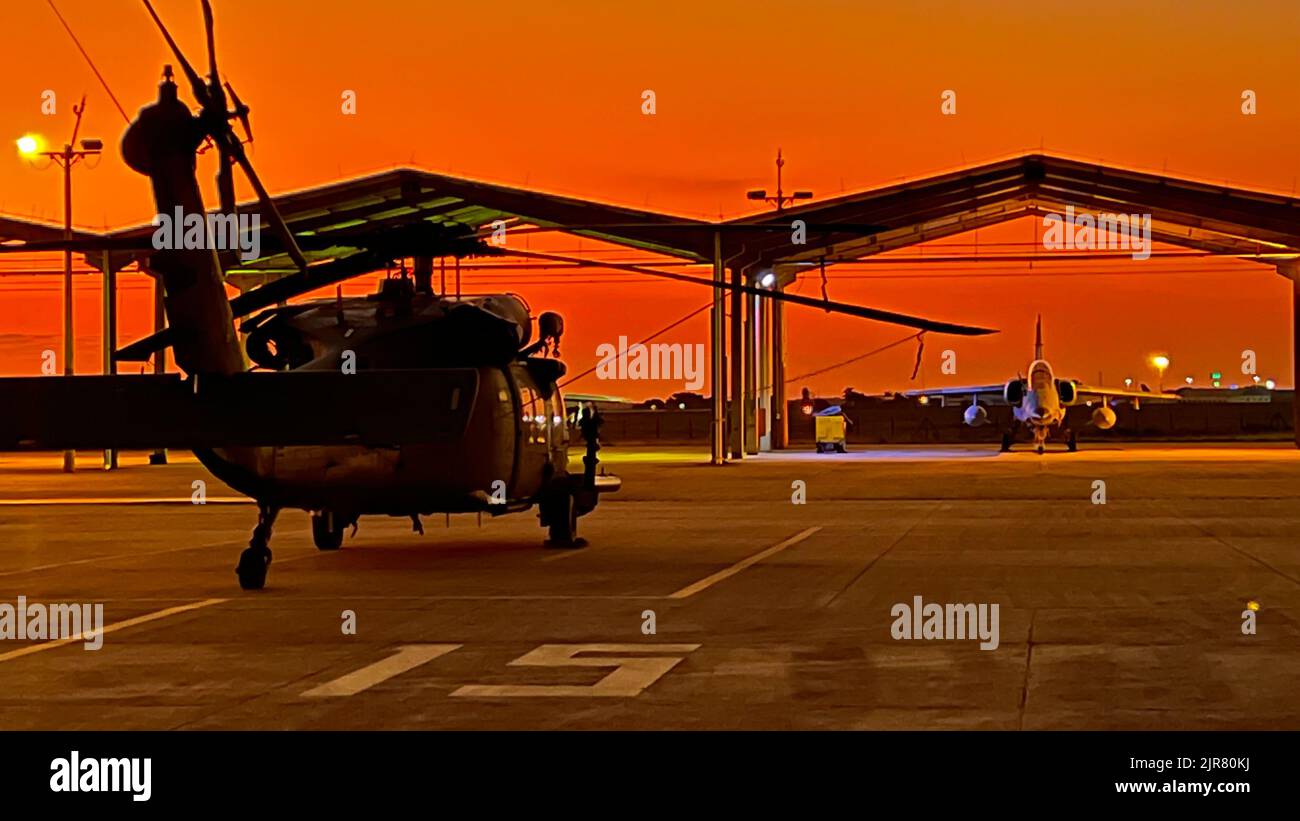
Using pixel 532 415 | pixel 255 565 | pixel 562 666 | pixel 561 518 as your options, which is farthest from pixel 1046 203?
pixel 562 666

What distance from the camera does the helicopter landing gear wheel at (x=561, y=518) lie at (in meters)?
21.3

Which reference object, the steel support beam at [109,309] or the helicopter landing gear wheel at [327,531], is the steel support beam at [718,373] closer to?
the steel support beam at [109,309]

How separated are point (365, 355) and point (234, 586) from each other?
2.76 metres

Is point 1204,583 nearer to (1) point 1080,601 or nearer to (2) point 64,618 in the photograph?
(1) point 1080,601

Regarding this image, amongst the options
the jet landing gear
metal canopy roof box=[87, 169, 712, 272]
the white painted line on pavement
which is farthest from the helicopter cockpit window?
metal canopy roof box=[87, 169, 712, 272]

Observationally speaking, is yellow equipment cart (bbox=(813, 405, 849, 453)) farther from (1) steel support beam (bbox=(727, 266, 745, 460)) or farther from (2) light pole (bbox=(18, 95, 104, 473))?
(2) light pole (bbox=(18, 95, 104, 473))

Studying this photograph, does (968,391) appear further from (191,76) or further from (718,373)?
(191,76)

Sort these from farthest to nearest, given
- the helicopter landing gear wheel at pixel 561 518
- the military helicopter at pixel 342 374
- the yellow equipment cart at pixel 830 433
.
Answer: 1. the yellow equipment cart at pixel 830 433
2. the helicopter landing gear wheel at pixel 561 518
3. the military helicopter at pixel 342 374

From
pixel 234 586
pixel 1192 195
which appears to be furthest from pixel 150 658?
pixel 1192 195

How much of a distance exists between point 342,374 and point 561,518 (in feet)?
27.0

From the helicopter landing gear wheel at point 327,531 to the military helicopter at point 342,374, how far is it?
0.02m

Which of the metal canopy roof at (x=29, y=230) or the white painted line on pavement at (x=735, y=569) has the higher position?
the metal canopy roof at (x=29, y=230)

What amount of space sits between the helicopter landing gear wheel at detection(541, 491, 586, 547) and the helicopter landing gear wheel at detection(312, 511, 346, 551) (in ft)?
8.11

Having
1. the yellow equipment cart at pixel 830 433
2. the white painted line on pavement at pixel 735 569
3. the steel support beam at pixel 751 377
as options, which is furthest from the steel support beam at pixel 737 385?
the white painted line on pavement at pixel 735 569
